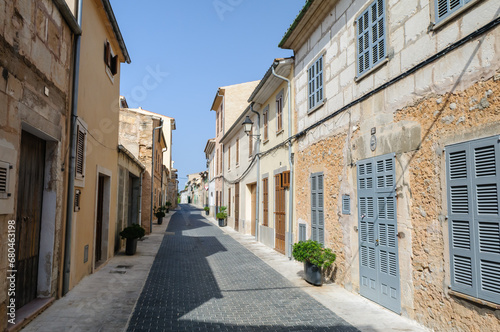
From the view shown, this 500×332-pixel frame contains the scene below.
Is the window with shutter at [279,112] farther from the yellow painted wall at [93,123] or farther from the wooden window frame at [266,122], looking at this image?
the yellow painted wall at [93,123]

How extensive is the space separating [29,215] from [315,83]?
6559 mm

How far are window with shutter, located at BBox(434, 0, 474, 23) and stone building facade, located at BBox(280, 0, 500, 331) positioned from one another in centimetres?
1

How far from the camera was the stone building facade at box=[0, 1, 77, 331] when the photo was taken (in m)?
3.98

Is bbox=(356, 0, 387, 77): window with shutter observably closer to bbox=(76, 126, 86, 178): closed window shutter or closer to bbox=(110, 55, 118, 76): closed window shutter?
bbox=(76, 126, 86, 178): closed window shutter

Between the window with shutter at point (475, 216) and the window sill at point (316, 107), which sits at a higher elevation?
the window sill at point (316, 107)

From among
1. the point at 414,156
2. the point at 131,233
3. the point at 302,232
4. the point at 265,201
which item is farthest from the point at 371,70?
the point at 265,201

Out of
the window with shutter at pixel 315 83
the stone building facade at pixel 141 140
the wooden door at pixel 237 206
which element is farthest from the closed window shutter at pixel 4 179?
the wooden door at pixel 237 206

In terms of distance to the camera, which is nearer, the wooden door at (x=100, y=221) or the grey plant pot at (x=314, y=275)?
the grey plant pot at (x=314, y=275)

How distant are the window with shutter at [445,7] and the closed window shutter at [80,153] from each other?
582 centimetres

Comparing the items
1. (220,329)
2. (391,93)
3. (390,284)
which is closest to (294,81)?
(391,93)

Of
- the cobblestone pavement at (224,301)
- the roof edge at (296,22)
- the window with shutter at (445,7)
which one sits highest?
the roof edge at (296,22)

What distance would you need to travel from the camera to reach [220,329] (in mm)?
4820

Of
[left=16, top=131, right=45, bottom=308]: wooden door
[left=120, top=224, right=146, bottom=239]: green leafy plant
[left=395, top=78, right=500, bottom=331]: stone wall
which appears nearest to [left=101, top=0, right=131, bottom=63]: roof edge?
[left=16, top=131, right=45, bottom=308]: wooden door

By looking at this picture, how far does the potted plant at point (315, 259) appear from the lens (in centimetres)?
730
